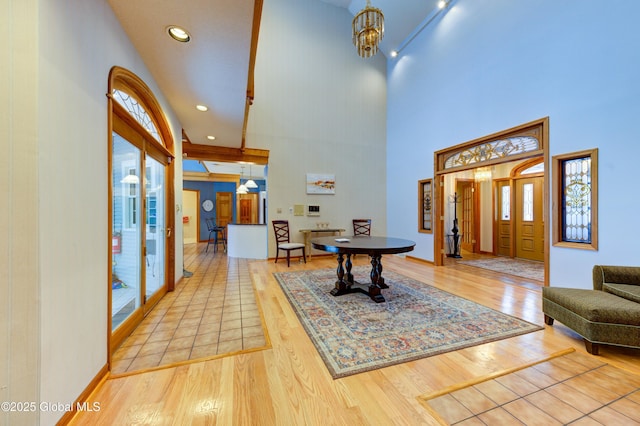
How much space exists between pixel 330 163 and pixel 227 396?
557cm

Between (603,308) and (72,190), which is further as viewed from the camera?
(603,308)

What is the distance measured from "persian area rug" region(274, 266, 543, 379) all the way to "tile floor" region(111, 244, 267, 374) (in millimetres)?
584

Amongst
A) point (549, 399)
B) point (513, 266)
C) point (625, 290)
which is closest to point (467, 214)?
point (513, 266)

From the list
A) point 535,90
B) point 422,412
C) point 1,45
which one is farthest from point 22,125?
point 535,90

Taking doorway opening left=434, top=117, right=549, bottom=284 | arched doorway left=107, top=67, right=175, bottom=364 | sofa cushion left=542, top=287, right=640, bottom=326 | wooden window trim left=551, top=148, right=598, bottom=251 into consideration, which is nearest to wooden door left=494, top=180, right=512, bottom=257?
doorway opening left=434, top=117, right=549, bottom=284

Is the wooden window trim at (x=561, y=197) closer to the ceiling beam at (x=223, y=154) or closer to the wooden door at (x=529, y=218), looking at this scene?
the wooden door at (x=529, y=218)

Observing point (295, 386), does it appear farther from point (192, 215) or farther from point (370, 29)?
point (192, 215)

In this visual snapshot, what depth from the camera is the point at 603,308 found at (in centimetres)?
200

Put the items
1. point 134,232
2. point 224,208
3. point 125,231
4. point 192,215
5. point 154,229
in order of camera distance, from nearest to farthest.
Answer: point 125,231, point 134,232, point 154,229, point 192,215, point 224,208

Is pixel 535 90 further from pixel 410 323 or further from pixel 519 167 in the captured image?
Answer: pixel 410 323

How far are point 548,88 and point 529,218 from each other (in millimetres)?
3679

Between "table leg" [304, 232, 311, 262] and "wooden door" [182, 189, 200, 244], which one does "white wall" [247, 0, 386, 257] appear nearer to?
"table leg" [304, 232, 311, 262]

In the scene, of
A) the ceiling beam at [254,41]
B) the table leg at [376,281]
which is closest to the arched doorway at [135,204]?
the ceiling beam at [254,41]

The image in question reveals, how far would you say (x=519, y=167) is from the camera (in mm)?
6188
